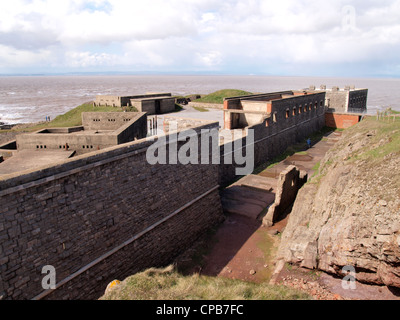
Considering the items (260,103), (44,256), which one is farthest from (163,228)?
(260,103)

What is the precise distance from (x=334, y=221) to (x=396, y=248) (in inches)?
104

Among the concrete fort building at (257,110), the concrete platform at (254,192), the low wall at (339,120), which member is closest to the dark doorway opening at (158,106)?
the concrete fort building at (257,110)

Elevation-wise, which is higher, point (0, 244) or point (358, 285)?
point (0, 244)

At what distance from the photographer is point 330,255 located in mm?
8477

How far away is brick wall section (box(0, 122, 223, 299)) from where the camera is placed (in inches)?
268

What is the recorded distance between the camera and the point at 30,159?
1044cm

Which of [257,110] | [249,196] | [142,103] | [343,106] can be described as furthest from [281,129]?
[343,106]

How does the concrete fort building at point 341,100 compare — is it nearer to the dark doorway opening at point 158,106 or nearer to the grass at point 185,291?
the dark doorway opening at point 158,106

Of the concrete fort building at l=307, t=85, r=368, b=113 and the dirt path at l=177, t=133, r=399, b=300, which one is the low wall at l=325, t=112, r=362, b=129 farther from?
the dirt path at l=177, t=133, r=399, b=300

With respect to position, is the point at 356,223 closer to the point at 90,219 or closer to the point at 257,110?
the point at 90,219

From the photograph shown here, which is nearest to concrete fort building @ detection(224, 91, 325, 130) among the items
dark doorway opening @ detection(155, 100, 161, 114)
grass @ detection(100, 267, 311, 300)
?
dark doorway opening @ detection(155, 100, 161, 114)

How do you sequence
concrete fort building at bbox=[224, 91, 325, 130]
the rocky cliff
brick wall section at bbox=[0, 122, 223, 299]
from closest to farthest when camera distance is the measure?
brick wall section at bbox=[0, 122, 223, 299]
the rocky cliff
concrete fort building at bbox=[224, 91, 325, 130]

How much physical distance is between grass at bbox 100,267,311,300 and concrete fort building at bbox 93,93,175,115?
2452cm
